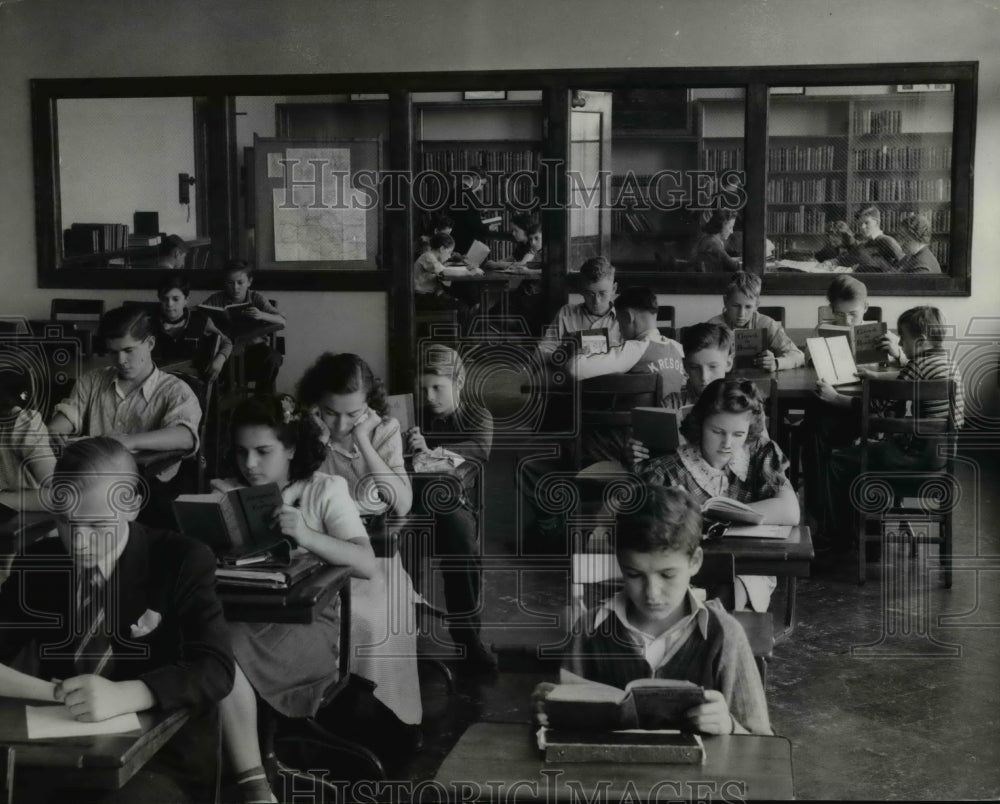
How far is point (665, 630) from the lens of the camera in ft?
9.31

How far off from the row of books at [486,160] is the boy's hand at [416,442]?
562 cm

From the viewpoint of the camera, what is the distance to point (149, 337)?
Answer: 4969 millimetres

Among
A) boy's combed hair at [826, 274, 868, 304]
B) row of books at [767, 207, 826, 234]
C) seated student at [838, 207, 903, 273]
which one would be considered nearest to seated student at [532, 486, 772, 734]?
boy's combed hair at [826, 274, 868, 304]

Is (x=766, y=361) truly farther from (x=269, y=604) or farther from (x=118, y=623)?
(x=118, y=623)

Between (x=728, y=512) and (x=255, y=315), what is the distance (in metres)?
4.02

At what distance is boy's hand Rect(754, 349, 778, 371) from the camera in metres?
6.04

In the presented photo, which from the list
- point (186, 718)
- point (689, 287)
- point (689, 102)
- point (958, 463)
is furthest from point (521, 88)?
point (186, 718)

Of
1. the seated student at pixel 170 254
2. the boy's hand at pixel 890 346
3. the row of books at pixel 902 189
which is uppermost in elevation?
the row of books at pixel 902 189

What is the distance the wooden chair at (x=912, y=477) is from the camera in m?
5.08

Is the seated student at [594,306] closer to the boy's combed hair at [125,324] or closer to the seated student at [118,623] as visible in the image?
the boy's combed hair at [125,324]

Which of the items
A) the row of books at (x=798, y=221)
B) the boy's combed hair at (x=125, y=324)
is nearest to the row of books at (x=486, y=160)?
the row of books at (x=798, y=221)

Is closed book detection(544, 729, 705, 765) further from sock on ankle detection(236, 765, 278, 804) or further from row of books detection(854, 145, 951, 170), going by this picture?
row of books detection(854, 145, 951, 170)

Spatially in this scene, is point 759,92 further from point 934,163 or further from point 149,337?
point 149,337

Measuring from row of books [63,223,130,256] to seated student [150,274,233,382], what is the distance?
0.44m
